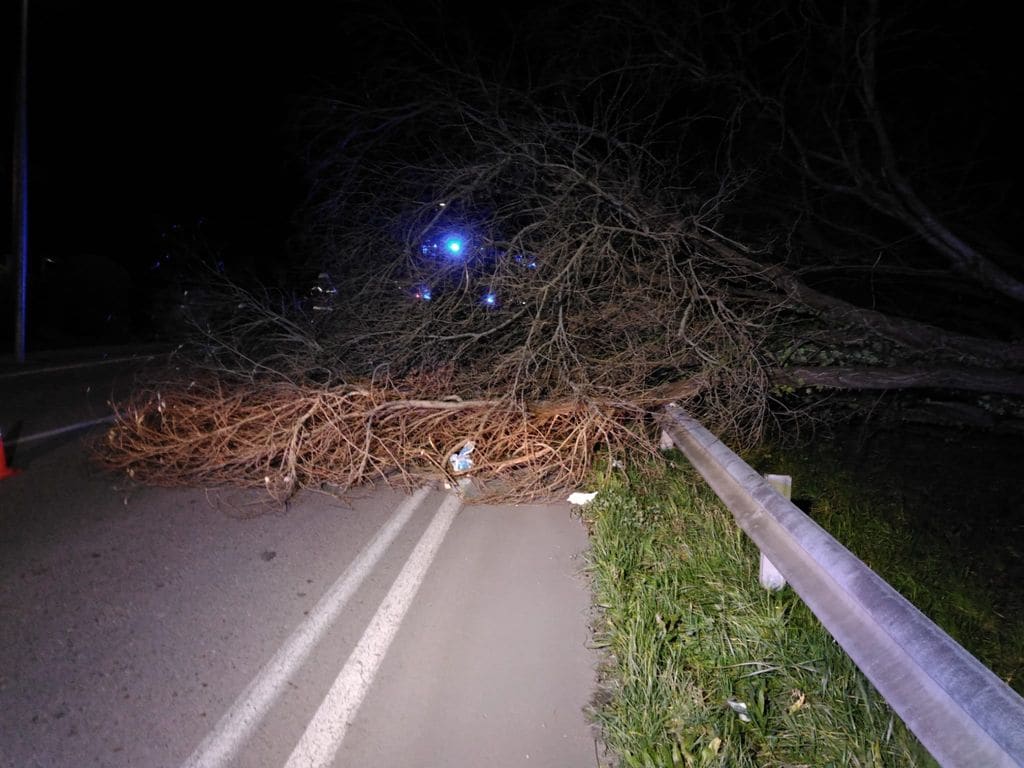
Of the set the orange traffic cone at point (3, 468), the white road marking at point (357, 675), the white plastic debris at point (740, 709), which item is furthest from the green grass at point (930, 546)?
the orange traffic cone at point (3, 468)

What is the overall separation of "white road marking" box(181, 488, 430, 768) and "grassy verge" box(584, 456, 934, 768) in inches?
56.3

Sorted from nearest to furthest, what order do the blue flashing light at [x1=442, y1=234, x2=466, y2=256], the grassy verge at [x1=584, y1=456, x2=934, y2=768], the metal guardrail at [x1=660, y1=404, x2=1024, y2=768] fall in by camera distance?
1. the metal guardrail at [x1=660, y1=404, x2=1024, y2=768]
2. the grassy verge at [x1=584, y1=456, x2=934, y2=768]
3. the blue flashing light at [x1=442, y1=234, x2=466, y2=256]

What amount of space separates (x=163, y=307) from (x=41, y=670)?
2037 centimetres

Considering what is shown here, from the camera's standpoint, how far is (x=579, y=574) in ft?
13.5

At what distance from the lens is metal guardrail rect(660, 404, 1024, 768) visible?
1.63m

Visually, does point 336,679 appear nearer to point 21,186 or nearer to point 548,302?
point 548,302

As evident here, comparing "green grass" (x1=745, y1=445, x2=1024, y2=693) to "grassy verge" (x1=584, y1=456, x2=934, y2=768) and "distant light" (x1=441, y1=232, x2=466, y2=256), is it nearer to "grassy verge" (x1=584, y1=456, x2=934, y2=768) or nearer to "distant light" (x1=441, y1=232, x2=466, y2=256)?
"grassy verge" (x1=584, y1=456, x2=934, y2=768)

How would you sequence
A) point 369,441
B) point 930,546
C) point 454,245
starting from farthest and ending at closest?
point 454,245 < point 369,441 < point 930,546

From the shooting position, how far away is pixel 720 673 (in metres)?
2.96

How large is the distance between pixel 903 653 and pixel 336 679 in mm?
2292

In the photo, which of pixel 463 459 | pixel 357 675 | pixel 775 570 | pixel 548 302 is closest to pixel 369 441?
pixel 463 459

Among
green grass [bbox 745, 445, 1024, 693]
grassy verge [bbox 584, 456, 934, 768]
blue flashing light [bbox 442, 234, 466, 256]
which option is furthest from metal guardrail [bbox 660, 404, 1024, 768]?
blue flashing light [bbox 442, 234, 466, 256]

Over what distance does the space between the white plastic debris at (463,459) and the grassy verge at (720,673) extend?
6.88ft

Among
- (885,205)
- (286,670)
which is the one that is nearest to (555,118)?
(885,205)
